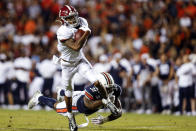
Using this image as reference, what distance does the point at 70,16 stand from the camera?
950cm

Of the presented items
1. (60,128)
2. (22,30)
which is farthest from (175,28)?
(60,128)

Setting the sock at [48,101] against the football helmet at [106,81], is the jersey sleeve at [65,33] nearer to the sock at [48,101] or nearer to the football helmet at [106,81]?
the football helmet at [106,81]

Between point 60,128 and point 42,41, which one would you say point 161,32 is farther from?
point 60,128

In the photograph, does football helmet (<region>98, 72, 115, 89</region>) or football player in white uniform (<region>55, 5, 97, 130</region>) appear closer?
football player in white uniform (<region>55, 5, 97, 130</region>)

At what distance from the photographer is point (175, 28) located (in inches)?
711

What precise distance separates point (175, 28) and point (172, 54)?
1654 millimetres

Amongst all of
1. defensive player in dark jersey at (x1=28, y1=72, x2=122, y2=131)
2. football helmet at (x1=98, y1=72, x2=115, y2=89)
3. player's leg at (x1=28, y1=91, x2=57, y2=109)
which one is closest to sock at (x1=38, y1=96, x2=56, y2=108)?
player's leg at (x1=28, y1=91, x2=57, y2=109)

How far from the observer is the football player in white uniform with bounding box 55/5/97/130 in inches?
369

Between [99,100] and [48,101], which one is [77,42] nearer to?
[99,100]

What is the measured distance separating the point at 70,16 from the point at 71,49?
1.92 feet

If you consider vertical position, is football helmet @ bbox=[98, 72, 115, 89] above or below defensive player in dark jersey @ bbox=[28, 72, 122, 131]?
above

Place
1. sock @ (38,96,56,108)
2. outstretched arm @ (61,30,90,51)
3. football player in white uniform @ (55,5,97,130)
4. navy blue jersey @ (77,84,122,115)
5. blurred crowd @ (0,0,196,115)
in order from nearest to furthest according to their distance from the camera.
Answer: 1. outstretched arm @ (61,30,90,51)
2. football player in white uniform @ (55,5,97,130)
3. navy blue jersey @ (77,84,122,115)
4. sock @ (38,96,56,108)
5. blurred crowd @ (0,0,196,115)

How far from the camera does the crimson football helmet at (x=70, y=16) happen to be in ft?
31.2

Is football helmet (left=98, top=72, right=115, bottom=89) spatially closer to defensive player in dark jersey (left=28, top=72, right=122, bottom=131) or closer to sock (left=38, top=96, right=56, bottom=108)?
defensive player in dark jersey (left=28, top=72, right=122, bottom=131)
